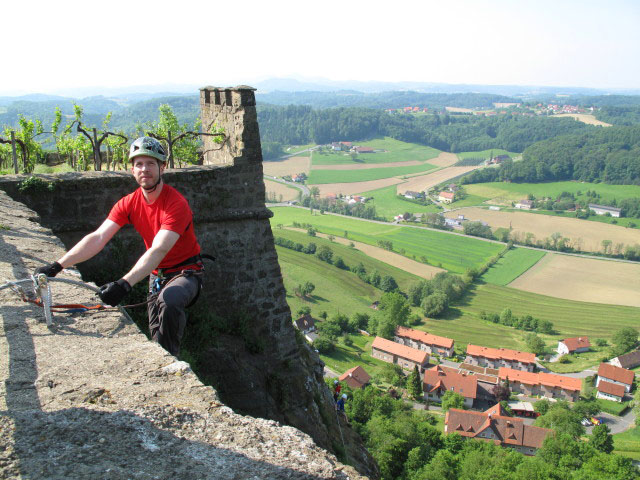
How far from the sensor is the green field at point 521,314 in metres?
69.8

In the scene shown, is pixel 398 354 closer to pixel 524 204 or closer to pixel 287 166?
pixel 524 204

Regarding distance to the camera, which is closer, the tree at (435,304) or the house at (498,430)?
the house at (498,430)

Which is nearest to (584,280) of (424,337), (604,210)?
(424,337)

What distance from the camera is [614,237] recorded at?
104 metres

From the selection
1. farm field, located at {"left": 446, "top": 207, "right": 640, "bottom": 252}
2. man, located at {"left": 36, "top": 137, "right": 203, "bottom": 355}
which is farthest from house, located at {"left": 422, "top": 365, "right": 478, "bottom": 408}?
man, located at {"left": 36, "top": 137, "right": 203, "bottom": 355}

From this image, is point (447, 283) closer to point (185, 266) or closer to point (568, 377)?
point (568, 377)

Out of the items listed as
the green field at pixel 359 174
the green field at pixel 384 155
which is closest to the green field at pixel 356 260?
the green field at pixel 359 174

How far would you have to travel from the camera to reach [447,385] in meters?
57.2

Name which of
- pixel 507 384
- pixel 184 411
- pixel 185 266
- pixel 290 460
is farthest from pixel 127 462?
pixel 507 384

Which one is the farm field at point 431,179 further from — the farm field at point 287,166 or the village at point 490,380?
the village at point 490,380

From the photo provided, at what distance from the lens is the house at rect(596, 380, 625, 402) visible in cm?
5659

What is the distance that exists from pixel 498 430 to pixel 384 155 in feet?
465

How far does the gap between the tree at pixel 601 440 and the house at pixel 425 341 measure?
2273 centimetres

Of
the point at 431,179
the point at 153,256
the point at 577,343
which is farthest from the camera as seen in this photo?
the point at 431,179
